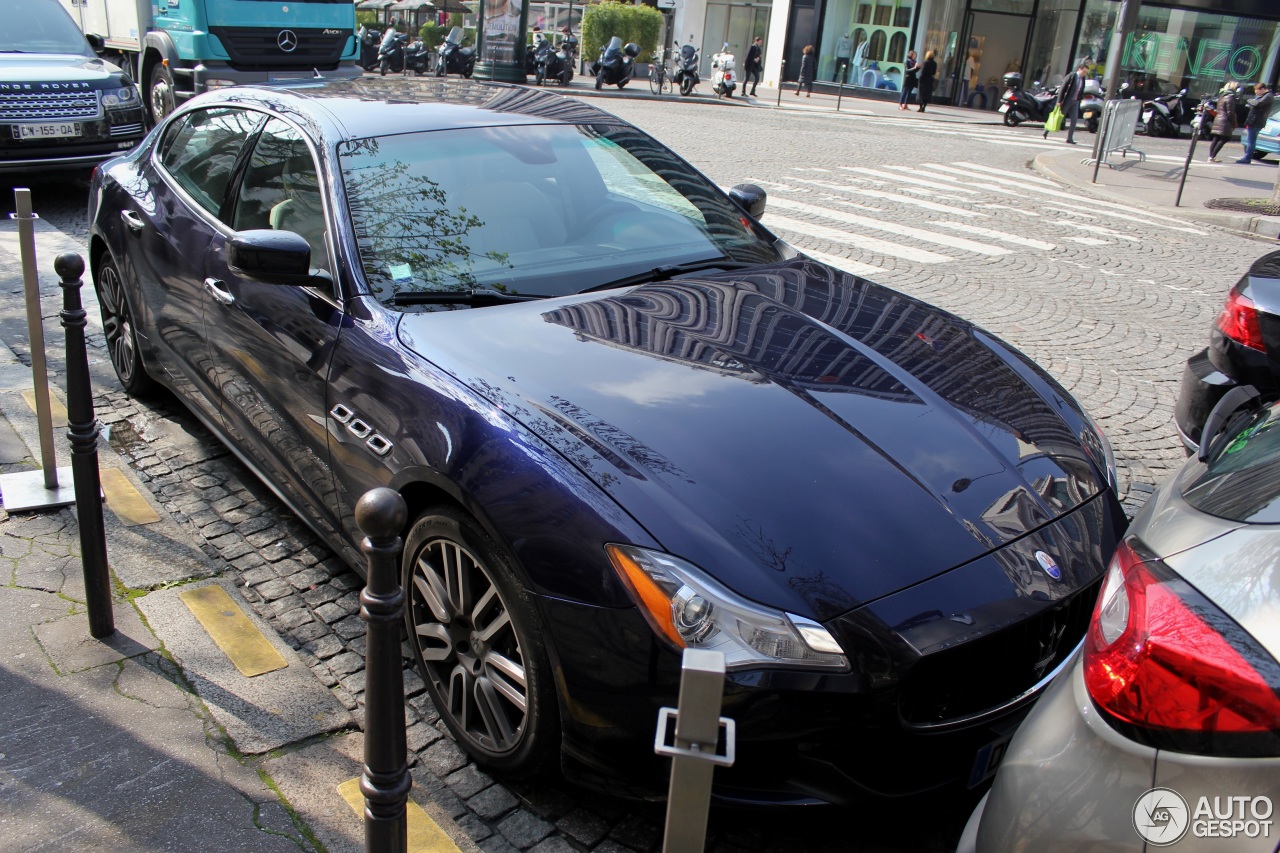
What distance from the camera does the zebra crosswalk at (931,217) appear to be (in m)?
9.86

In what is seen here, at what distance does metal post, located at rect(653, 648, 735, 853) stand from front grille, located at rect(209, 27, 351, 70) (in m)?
14.5

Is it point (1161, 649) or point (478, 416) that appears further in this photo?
point (478, 416)

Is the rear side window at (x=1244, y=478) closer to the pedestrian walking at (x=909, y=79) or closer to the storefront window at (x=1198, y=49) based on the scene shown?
the pedestrian walking at (x=909, y=79)

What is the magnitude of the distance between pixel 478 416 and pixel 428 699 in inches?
39.3

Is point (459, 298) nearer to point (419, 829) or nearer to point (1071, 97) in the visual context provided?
point (419, 829)

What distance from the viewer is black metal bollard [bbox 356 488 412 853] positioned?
183 cm

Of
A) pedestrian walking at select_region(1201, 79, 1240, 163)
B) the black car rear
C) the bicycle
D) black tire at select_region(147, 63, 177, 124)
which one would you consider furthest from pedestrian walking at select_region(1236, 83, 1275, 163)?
the black car rear

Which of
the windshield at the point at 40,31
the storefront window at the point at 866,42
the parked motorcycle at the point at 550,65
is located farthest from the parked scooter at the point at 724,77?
the windshield at the point at 40,31

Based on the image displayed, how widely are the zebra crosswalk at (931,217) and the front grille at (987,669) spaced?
6459mm

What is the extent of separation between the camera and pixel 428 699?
3232 millimetres

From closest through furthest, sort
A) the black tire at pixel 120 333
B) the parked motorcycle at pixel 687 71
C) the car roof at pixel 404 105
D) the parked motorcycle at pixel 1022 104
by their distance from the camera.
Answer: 1. the car roof at pixel 404 105
2. the black tire at pixel 120 333
3. the parked motorcycle at pixel 1022 104
4. the parked motorcycle at pixel 687 71

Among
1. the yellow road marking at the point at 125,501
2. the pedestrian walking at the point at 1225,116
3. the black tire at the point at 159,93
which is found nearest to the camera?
the yellow road marking at the point at 125,501

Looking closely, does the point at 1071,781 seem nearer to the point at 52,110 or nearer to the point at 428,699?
the point at 428,699

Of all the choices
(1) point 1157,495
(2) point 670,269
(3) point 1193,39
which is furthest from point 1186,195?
(3) point 1193,39
